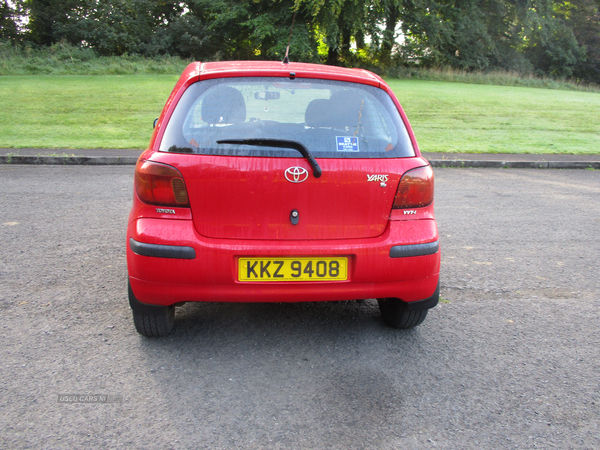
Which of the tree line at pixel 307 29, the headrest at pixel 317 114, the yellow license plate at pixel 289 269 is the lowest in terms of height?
the yellow license plate at pixel 289 269

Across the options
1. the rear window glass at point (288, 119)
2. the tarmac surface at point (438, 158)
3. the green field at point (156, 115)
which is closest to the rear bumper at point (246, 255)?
the rear window glass at point (288, 119)

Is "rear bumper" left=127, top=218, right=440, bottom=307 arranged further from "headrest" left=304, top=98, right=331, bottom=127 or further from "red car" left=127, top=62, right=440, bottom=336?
"headrest" left=304, top=98, right=331, bottom=127

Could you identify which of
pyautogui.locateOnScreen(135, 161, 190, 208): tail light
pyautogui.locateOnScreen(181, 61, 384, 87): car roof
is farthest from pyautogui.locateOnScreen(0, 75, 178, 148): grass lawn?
pyautogui.locateOnScreen(135, 161, 190, 208): tail light

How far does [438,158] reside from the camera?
11039mm

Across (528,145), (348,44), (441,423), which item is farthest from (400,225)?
(348,44)

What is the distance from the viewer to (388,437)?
2.18 meters

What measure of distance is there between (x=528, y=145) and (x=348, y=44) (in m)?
29.4

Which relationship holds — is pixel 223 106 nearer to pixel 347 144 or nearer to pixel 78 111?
pixel 347 144

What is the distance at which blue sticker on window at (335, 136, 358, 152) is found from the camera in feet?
8.95

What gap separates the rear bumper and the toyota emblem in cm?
33

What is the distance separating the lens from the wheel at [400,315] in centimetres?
312

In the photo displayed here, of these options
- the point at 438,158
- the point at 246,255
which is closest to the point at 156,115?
the point at 438,158

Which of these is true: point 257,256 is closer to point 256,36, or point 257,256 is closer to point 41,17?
point 256,36

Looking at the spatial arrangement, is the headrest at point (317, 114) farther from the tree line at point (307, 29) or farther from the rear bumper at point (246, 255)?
the tree line at point (307, 29)
